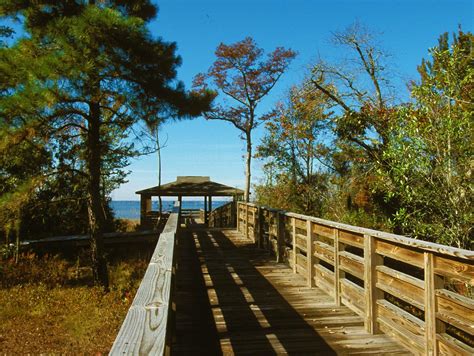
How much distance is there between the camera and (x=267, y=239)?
998 centimetres

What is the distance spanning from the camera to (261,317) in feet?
15.1

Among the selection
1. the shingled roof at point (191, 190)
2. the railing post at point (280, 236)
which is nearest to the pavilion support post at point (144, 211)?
the shingled roof at point (191, 190)

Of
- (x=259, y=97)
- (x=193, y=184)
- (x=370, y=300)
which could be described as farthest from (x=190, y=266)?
(x=259, y=97)

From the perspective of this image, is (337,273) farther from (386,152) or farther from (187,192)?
(187,192)

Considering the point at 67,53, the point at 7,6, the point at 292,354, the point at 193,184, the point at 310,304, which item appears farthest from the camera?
the point at 193,184

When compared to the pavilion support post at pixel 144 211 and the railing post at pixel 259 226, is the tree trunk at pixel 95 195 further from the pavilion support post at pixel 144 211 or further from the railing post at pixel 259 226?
the pavilion support post at pixel 144 211

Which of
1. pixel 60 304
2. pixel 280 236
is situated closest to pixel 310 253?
pixel 280 236

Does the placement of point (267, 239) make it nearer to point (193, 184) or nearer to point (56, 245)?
point (56, 245)

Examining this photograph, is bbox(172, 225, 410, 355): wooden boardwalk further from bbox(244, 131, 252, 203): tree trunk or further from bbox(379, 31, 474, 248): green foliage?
bbox(244, 131, 252, 203): tree trunk

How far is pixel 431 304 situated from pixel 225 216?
57.2 ft

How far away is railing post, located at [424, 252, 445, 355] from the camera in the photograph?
312 cm

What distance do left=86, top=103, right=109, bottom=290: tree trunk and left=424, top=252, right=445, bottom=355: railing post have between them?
992 centimetres

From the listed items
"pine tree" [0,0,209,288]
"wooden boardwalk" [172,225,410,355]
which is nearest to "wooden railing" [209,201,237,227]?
"pine tree" [0,0,209,288]

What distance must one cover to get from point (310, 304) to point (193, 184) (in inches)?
840
